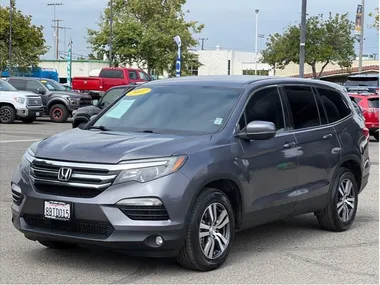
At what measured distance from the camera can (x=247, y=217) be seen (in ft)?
22.6

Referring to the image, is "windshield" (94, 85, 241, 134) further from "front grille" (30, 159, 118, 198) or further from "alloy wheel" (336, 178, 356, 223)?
"alloy wheel" (336, 178, 356, 223)

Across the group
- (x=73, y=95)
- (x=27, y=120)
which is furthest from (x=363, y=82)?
→ (x=27, y=120)

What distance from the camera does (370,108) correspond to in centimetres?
2297

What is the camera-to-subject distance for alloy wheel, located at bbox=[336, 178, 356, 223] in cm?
837

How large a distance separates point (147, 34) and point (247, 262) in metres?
49.4

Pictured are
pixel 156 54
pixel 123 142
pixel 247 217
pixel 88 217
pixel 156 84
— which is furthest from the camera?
pixel 156 54

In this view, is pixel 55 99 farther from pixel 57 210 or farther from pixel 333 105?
pixel 57 210

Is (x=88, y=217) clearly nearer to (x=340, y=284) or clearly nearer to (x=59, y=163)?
(x=59, y=163)

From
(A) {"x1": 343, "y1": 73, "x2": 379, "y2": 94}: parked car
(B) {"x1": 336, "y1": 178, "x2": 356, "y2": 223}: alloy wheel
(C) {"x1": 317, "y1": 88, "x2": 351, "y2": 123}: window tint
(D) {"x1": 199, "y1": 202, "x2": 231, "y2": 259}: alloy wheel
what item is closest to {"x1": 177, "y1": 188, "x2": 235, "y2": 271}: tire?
(D) {"x1": 199, "y1": 202, "x2": 231, "y2": 259}: alloy wheel

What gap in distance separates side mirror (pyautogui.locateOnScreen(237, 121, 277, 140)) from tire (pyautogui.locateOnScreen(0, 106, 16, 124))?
70.0 feet

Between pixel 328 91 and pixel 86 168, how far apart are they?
12.0ft

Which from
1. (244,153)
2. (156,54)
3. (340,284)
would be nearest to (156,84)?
(244,153)

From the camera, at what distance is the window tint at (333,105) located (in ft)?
27.8

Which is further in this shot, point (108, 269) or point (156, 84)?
point (156, 84)
